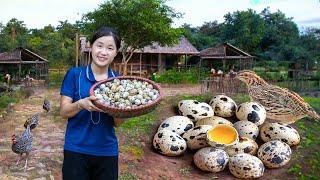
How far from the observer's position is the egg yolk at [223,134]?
6.45 meters

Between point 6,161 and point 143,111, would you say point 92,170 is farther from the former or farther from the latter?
point 6,161

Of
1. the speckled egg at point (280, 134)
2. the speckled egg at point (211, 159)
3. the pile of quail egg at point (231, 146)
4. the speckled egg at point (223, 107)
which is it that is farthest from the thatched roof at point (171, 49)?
the speckled egg at point (211, 159)

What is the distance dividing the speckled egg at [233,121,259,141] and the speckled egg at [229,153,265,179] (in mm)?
1051

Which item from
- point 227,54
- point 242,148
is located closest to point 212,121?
point 242,148

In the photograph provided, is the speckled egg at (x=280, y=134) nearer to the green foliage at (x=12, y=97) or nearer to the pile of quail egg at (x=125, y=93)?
the pile of quail egg at (x=125, y=93)

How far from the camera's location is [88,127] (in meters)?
2.03

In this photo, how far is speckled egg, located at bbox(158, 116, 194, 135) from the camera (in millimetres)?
7102

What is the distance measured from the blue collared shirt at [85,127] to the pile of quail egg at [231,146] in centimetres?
423

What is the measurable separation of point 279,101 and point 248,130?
2.86ft

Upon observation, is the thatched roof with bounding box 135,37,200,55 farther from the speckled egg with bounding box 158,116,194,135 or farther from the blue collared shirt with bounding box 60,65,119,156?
the blue collared shirt with bounding box 60,65,119,156

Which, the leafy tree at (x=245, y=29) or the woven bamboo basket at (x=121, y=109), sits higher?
the leafy tree at (x=245, y=29)

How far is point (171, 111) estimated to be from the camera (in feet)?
27.1

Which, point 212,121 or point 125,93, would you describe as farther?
point 212,121

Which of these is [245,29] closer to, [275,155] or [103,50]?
[275,155]
